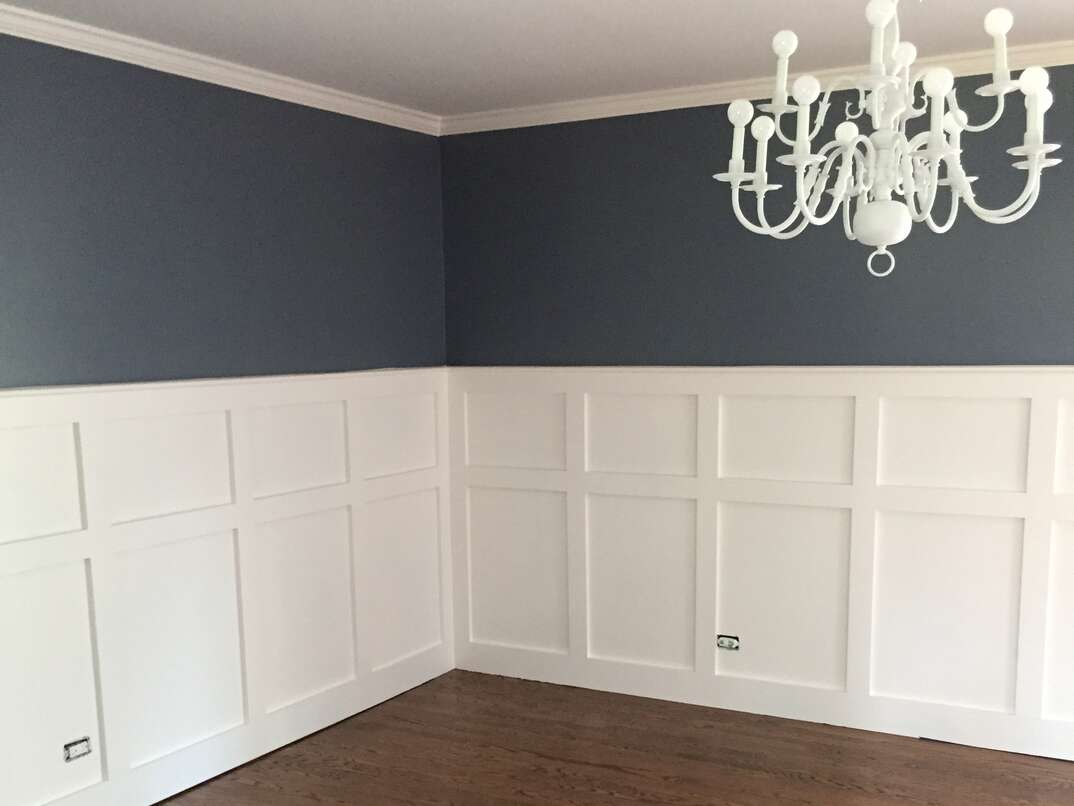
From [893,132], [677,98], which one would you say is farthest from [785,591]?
[893,132]

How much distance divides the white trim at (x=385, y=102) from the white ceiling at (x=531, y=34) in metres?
0.05

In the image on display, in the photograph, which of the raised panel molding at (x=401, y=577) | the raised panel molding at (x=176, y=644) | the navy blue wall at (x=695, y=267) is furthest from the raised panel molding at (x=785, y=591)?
the raised panel molding at (x=176, y=644)

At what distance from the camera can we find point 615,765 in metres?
3.24

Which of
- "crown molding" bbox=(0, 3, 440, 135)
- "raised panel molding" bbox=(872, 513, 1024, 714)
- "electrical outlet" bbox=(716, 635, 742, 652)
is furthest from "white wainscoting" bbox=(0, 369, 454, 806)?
"raised panel molding" bbox=(872, 513, 1024, 714)

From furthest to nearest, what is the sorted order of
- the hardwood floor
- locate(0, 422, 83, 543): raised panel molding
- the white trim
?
the hardwood floor < the white trim < locate(0, 422, 83, 543): raised panel molding

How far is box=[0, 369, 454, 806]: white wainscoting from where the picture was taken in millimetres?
2691

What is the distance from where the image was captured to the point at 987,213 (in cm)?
173

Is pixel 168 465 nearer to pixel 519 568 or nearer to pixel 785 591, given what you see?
pixel 519 568

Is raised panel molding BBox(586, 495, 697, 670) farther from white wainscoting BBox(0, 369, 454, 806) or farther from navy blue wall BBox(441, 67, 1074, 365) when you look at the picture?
white wainscoting BBox(0, 369, 454, 806)

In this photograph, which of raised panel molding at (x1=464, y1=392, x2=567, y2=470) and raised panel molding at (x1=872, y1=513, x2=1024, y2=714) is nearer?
raised panel molding at (x1=872, y1=513, x2=1024, y2=714)

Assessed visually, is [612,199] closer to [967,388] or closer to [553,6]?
[553,6]

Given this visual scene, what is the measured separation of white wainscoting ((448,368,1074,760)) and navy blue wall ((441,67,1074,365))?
13cm

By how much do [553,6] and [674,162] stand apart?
3.87 feet

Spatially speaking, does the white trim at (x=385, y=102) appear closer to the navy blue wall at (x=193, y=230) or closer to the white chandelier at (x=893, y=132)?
the navy blue wall at (x=193, y=230)
